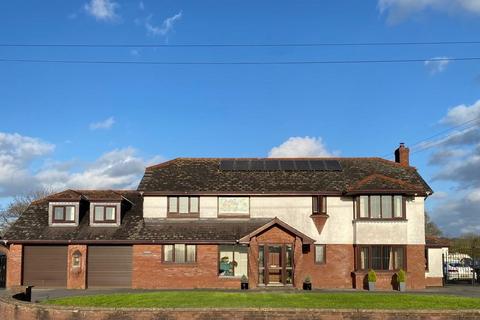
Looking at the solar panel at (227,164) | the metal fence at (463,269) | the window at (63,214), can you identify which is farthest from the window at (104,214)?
the metal fence at (463,269)

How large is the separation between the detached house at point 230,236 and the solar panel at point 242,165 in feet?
7.09

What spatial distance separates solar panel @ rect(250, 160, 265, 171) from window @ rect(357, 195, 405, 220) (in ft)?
22.7

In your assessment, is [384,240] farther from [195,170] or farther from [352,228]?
[195,170]

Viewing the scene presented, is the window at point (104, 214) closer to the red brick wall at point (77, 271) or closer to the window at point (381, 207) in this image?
the red brick wall at point (77, 271)

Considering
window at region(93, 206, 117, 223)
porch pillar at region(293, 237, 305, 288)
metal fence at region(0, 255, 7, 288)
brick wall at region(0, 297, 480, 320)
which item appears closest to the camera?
brick wall at region(0, 297, 480, 320)

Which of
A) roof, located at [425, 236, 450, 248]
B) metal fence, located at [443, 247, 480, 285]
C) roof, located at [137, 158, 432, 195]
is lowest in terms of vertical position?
metal fence, located at [443, 247, 480, 285]

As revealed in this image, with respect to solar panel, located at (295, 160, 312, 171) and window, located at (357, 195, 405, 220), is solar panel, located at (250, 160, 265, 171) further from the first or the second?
window, located at (357, 195, 405, 220)

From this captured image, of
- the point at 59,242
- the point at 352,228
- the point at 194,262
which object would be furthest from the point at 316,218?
the point at 59,242

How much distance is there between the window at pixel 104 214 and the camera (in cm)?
3299

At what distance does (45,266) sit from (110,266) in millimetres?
3691

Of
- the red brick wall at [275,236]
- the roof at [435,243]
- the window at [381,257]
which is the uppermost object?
the red brick wall at [275,236]

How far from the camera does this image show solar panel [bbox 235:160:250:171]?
3581cm

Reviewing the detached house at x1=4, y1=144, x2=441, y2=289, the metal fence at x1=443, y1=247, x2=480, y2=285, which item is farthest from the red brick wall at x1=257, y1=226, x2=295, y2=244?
the metal fence at x1=443, y1=247, x2=480, y2=285

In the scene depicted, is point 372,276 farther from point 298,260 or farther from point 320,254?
point 298,260
